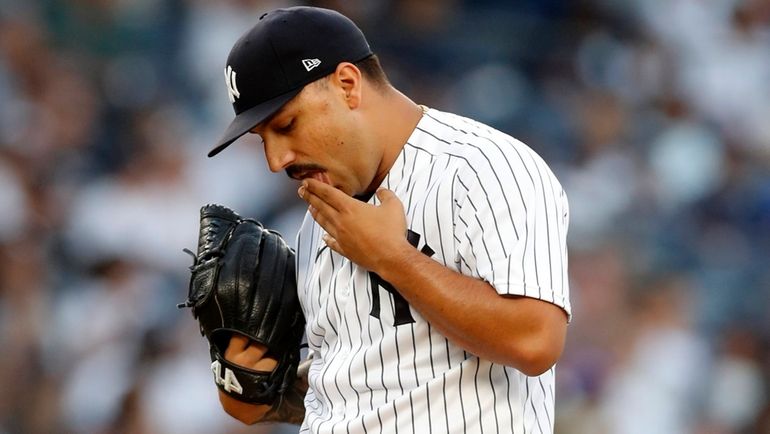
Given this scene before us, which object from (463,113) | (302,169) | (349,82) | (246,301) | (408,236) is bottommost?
(246,301)

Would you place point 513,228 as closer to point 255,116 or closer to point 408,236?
point 408,236

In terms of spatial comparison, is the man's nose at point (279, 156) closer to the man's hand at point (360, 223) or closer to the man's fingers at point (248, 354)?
the man's hand at point (360, 223)

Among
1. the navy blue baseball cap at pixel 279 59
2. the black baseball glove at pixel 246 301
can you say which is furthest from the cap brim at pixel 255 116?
the black baseball glove at pixel 246 301

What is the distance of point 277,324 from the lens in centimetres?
250

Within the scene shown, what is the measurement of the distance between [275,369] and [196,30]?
3.95 m

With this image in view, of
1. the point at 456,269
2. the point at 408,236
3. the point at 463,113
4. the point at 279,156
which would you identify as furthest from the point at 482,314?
the point at 463,113

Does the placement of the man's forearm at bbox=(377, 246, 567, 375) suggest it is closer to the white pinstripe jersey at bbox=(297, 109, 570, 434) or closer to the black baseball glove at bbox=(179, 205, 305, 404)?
the white pinstripe jersey at bbox=(297, 109, 570, 434)

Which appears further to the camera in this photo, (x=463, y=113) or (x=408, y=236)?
(x=463, y=113)

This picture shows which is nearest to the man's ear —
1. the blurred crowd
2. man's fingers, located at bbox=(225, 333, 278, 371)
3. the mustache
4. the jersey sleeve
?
the mustache

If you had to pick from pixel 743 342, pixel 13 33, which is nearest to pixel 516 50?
pixel 743 342

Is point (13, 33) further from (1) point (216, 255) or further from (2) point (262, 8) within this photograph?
(1) point (216, 255)

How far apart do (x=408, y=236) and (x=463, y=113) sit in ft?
13.3

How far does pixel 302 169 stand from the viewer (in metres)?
2.17

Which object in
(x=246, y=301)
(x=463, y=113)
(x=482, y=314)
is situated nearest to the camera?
(x=482, y=314)
